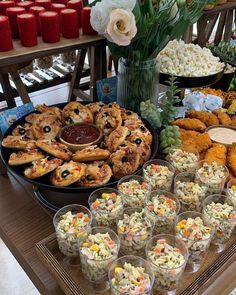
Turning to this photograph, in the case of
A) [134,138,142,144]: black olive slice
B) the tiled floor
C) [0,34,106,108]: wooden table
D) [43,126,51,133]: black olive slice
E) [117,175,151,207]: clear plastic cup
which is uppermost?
[0,34,106,108]: wooden table

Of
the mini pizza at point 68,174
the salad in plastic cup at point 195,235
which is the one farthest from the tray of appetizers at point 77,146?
the salad in plastic cup at point 195,235

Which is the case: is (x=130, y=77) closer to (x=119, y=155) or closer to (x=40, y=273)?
(x=119, y=155)

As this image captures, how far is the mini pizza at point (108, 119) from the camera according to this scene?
1252 millimetres

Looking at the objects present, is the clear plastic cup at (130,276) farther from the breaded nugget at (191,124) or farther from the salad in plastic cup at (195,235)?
the breaded nugget at (191,124)

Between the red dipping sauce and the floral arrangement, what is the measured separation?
0.32 metres

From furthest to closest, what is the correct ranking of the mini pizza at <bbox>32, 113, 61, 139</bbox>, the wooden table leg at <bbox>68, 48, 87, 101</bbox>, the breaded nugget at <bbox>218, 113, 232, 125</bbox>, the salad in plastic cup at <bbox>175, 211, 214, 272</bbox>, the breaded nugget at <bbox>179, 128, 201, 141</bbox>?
the wooden table leg at <bbox>68, 48, 87, 101</bbox> → the breaded nugget at <bbox>218, 113, 232, 125</bbox> → the breaded nugget at <bbox>179, 128, 201, 141</bbox> → the mini pizza at <bbox>32, 113, 61, 139</bbox> → the salad in plastic cup at <bbox>175, 211, 214, 272</bbox>

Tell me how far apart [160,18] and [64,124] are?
0.54m

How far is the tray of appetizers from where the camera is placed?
104 cm

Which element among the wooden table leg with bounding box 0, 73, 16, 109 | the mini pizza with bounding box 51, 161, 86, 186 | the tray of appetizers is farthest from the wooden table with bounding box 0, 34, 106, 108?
the mini pizza with bounding box 51, 161, 86, 186

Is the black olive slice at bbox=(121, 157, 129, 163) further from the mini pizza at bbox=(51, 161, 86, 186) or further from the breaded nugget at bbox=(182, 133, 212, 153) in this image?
the breaded nugget at bbox=(182, 133, 212, 153)

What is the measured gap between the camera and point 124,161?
1.08m

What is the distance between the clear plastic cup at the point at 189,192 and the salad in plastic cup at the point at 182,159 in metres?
0.06

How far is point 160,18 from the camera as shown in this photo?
128 cm

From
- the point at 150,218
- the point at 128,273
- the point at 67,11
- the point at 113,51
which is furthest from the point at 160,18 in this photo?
the point at 128,273
